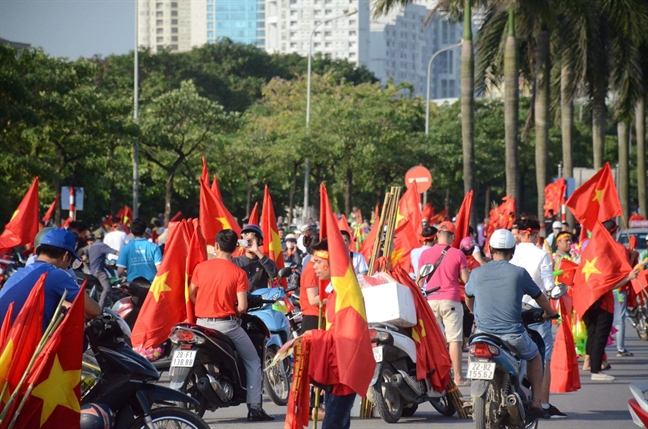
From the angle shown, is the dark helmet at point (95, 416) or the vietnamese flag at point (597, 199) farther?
the vietnamese flag at point (597, 199)

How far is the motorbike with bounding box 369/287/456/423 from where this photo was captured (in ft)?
30.2

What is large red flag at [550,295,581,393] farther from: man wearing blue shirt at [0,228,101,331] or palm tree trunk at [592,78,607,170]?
palm tree trunk at [592,78,607,170]

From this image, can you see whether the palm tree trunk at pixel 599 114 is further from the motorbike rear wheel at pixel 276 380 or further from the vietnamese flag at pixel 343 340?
the vietnamese flag at pixel 343 340

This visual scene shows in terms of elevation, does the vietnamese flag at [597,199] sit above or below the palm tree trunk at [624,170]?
below

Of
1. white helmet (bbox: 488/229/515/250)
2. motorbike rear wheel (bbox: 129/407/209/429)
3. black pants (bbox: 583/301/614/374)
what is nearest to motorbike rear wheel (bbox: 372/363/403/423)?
white helmet (bbox: 488/229/515/250)

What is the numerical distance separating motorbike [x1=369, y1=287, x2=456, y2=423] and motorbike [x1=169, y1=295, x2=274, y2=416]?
3.66ft

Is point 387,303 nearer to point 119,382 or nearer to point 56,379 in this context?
point 119,382

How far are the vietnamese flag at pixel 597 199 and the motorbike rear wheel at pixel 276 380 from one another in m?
6.29

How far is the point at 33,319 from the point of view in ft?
18.1

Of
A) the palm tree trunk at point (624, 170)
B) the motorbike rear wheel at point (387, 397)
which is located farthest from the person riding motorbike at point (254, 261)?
the palm tree trunk at point (624, 170)

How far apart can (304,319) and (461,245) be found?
13.5 ft

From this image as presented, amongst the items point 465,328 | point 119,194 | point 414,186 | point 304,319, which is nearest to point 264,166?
point 119,194

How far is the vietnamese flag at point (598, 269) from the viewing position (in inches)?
498

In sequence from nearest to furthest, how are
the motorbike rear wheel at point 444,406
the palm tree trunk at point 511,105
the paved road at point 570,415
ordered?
1. the paved road at point 570,415
2. the motorbike rear wheel at point 444,406
3. the palm tree trunk at point 511,105
